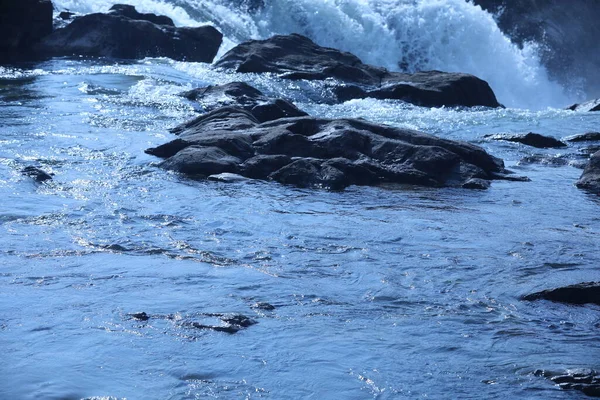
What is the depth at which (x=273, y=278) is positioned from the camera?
6262 mm

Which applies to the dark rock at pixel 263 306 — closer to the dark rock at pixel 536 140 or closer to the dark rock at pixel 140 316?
the dark rock at pixel 140 316

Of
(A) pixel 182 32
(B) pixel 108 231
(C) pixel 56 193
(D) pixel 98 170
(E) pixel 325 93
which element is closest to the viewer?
(B) pixel 108 231

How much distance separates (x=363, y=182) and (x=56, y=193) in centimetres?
314

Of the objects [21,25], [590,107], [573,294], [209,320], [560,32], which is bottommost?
[209,320]

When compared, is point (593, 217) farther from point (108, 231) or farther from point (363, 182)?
point (108, 231)

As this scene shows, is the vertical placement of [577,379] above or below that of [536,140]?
below

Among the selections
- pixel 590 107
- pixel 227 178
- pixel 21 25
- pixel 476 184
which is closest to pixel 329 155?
pixel 227 178

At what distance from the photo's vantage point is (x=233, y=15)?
28297mm

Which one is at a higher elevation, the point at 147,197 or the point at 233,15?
the point at 233,15

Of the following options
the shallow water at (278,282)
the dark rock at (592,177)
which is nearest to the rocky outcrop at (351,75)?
the shallow water at (278,282)

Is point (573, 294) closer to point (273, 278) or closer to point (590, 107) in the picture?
point (273, 278)

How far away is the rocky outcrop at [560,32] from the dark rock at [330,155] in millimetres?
20277

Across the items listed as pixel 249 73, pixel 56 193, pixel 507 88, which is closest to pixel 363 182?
pixel 56 193

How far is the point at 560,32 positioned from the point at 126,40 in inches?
672
